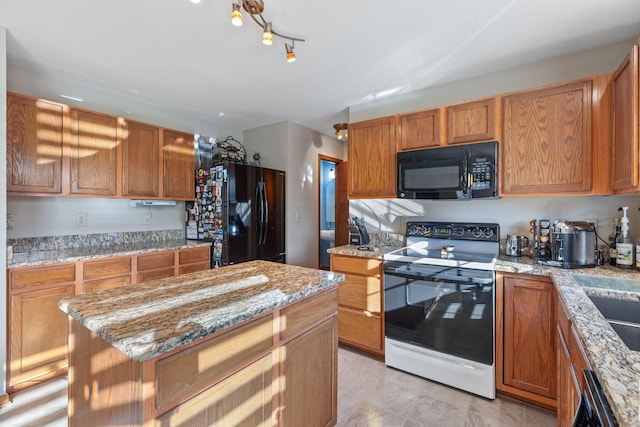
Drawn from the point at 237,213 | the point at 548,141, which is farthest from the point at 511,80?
the point at 237,213

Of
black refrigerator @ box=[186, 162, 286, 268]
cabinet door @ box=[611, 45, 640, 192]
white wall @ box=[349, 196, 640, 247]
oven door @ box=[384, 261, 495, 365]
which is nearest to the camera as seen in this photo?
cabinet door @ box=[611, 45, 640, 192]

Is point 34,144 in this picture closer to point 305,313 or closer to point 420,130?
point 305,313

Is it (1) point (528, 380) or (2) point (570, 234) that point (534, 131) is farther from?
(1) point (528, 380)

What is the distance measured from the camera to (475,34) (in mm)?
1986

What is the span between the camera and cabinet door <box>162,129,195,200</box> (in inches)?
127

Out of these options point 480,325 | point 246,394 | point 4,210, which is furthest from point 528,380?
point 4,210

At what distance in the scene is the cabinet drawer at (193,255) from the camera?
119 inches

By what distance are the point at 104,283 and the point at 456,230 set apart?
3.13 metres

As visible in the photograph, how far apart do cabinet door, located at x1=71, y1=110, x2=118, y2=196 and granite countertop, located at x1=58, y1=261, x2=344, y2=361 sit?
189 centimetres

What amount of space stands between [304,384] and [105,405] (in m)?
0.80

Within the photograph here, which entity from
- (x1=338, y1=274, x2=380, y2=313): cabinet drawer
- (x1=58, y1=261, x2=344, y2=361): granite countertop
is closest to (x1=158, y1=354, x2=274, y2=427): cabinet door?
(x1=58, y1=261, x2=344, y2=361): granite countertop

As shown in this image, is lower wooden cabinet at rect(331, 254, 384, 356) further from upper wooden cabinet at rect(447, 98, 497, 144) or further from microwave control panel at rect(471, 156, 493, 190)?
upper wooden cabinet at rect(447, 98, 497, 144)

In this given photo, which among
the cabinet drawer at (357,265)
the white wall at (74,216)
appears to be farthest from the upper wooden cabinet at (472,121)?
the white wall at (74,216)

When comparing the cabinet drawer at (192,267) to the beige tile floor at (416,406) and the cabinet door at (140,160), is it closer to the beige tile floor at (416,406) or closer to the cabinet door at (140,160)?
the cabinet door at (140,160)
